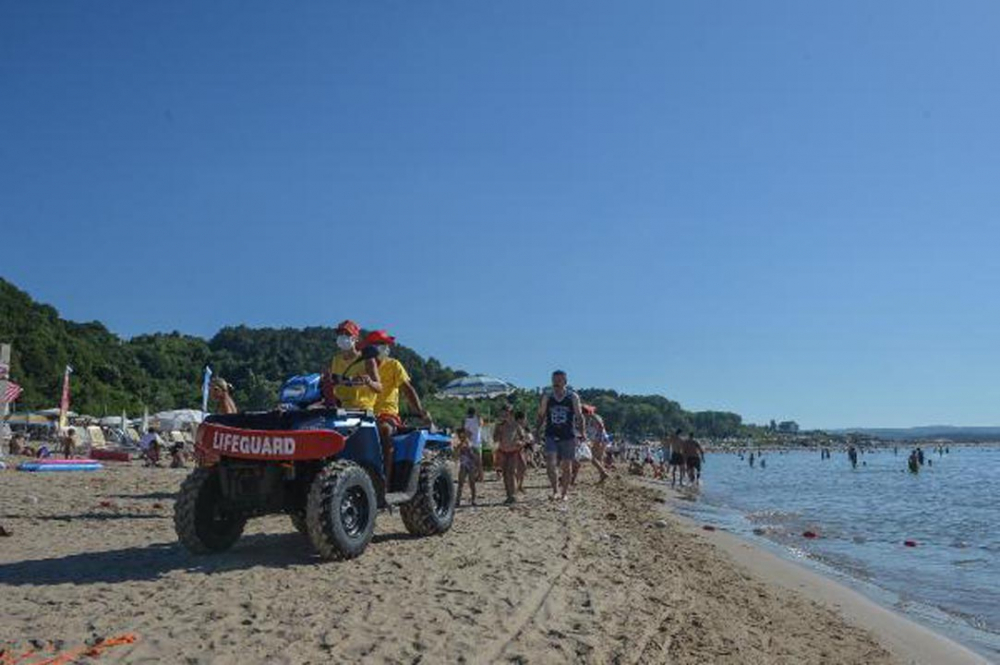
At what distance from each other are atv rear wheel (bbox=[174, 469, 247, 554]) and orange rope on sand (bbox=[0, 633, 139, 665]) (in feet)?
6.67

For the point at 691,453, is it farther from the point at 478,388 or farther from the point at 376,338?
the point at 376,338

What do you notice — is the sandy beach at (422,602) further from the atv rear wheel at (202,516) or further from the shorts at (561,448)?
the shorts at (561,448)

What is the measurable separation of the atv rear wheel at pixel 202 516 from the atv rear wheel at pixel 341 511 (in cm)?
100

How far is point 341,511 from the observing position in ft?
19.3

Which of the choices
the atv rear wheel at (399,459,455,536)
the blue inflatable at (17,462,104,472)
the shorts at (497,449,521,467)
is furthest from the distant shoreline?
the blue inflatable at (17,462,104,472)

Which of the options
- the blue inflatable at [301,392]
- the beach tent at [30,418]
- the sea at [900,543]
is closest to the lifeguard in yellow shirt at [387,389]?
the blue inflatable at [301,392]

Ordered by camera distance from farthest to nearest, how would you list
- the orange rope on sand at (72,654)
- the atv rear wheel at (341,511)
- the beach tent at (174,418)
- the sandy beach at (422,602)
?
the beach tent at (174,418)
the atv rear wheel at (341,511)
the sandy beach at (422,602)
the orange rope on sand at (72,654)

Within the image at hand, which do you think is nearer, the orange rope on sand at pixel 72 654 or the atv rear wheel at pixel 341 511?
the orange rope on sand at pixel 72 654

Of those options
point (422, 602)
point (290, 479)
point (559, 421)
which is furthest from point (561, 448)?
point (422, 602)

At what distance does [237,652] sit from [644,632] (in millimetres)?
2324

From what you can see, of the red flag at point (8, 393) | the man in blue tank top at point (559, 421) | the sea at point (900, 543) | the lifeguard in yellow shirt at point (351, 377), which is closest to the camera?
the lifeguard in yellow shirt at point (351, 377)

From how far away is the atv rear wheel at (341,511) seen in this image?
561cm

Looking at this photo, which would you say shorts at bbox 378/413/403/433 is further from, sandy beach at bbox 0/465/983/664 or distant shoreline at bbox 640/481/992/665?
distant shoreline at bbox 640/481/992/665

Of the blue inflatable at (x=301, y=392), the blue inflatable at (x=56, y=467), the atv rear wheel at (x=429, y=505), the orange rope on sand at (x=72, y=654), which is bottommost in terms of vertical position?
the blue inflatable at (x=56, y=467)
